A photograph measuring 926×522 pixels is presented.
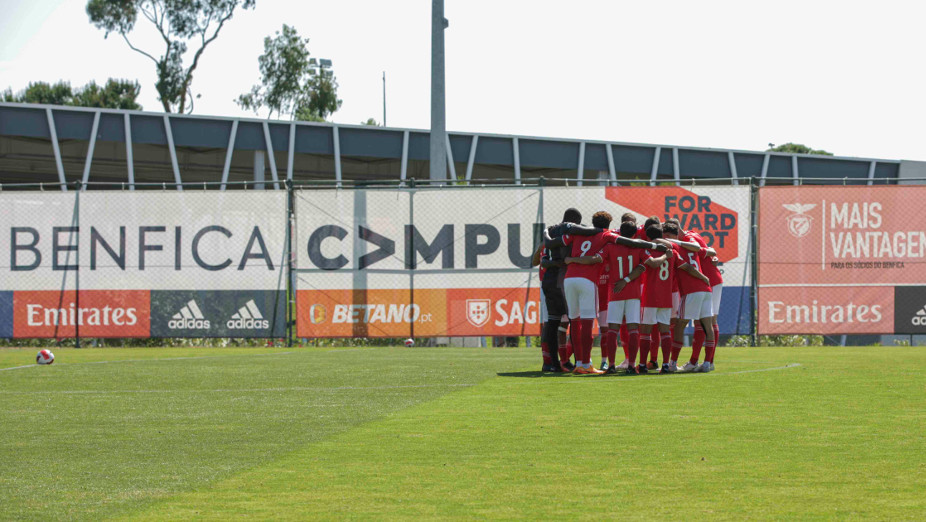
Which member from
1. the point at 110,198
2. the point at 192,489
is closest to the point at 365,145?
the point at 110,198

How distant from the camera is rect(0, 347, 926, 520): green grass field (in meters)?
4.68

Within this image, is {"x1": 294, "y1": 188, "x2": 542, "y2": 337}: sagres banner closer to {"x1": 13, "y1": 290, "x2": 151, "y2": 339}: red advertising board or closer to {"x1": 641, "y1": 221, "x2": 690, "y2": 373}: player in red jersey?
{"x1": 13, "y1": 290, "x2": 151, "y2": 339}: red advertising board

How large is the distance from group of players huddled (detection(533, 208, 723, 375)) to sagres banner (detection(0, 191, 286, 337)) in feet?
29.2

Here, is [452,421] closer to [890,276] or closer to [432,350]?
[432,350]

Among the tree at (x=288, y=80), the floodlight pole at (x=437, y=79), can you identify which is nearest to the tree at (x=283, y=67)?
the tree at (x=288, y=80)

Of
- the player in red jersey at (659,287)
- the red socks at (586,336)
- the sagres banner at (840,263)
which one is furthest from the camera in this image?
the sagres banner at (840,263)

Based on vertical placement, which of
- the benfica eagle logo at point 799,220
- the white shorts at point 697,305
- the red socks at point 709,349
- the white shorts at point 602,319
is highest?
the benfica eagle logo at point 799,220

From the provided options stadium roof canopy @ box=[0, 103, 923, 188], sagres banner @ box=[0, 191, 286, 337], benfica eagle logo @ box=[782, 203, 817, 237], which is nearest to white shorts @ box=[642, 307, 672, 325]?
benfica eagle logo @ box=[782, 203, 817, 237]

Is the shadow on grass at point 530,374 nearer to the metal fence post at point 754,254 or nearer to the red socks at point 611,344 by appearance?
the red socks at point 611,344

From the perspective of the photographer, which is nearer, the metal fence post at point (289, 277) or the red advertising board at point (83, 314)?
the metal fence post at point (289, 277)

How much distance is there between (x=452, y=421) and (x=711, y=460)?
2.39 m

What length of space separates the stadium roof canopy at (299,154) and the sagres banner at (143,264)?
739 inches

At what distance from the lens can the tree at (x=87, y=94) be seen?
80.8 m

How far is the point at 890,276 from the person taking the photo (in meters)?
18.8
